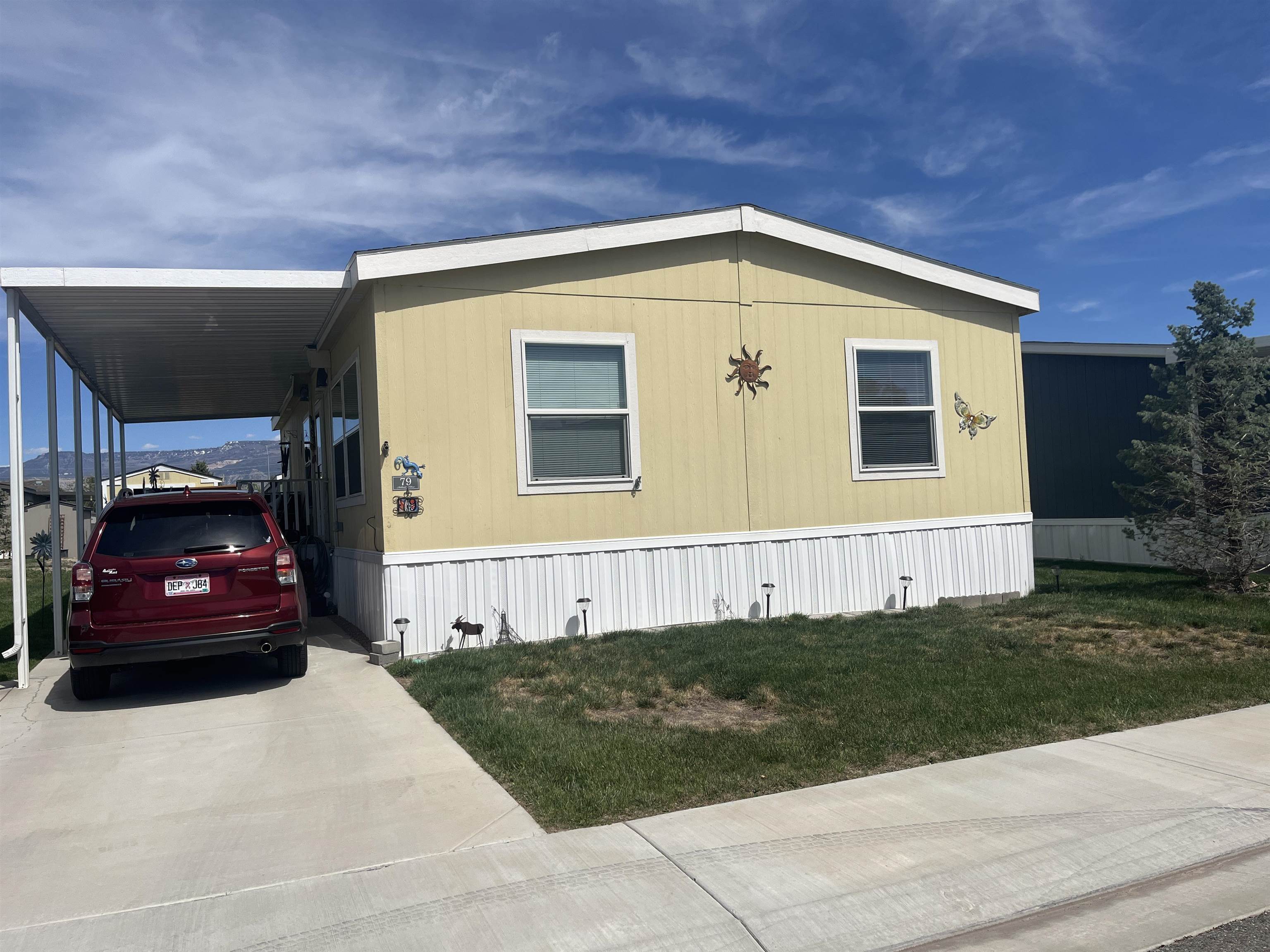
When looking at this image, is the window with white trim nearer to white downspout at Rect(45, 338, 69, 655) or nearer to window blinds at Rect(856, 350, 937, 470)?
white downspout at Rect(45, 338, 69, 655)

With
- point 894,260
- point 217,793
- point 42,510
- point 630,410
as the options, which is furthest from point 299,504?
point 42,510

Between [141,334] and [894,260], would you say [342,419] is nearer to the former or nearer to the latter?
[141,334]

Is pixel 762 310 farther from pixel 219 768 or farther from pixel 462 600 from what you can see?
pixel 219 768

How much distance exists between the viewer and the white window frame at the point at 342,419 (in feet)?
30.3

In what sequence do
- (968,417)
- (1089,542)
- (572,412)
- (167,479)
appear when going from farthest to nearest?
(167,479), (1089,542), (968,417), (572,412)

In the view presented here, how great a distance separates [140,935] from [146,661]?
3.68 m

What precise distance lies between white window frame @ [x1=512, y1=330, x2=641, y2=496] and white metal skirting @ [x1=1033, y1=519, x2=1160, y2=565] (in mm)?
8870

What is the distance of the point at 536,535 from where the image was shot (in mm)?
8742

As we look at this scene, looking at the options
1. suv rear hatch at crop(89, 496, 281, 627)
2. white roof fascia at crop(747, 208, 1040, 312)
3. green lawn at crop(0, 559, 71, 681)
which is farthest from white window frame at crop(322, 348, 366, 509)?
white roof fascia at crop(747, 208, 1040, 312)

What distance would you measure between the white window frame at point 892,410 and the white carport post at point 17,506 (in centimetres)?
755

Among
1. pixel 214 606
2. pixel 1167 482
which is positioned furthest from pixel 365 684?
pixel 1167 482

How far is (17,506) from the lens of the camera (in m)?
7.05

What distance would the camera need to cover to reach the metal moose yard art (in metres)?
9.60

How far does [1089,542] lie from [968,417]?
265 inches
